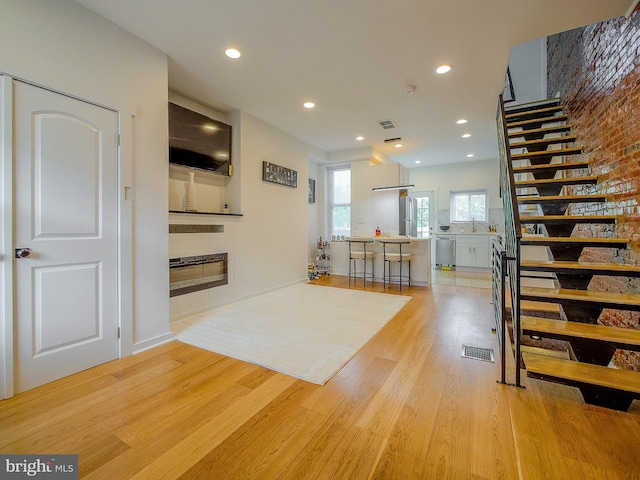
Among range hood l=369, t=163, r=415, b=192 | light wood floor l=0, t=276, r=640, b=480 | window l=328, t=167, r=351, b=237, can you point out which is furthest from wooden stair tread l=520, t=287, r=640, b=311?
window l=328, t=167, r=351, b=237

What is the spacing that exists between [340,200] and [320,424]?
5.71 m

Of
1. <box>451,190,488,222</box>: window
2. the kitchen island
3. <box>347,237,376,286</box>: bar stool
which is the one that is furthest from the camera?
<box>451,190,488,222</box>: window

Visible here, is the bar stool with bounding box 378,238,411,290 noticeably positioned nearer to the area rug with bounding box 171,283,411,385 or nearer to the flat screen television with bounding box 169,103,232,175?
the area rug with bounding box 171,283,411,385

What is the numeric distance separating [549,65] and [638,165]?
3605 mm

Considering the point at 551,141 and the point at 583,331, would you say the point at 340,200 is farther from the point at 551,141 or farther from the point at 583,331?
the point at 583,331

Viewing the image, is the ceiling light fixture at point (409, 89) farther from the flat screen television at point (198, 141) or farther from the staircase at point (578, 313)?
the flat screen television at point (198, 141)

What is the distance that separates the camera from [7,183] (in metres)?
1.84

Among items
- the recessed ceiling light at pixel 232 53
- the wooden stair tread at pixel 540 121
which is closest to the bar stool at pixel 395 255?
the wooden stair tread at pixel 540 121

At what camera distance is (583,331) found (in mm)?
1889

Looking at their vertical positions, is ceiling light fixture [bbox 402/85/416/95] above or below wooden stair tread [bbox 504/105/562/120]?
above

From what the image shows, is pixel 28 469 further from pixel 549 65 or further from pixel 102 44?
pixel 549 65

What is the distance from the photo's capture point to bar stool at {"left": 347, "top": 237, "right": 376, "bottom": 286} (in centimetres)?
572

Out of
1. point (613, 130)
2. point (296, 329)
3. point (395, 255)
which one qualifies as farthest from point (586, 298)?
point (395, 255)

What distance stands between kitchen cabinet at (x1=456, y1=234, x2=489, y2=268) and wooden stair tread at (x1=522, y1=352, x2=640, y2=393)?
5601 millimetres
